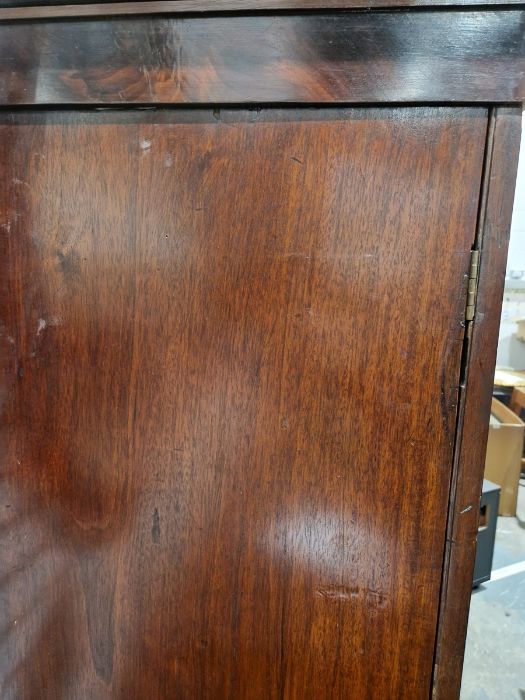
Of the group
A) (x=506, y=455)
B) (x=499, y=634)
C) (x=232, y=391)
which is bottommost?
(x=499, y=634)

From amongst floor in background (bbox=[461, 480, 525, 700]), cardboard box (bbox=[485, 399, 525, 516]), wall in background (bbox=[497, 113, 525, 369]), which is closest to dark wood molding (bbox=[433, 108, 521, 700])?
floor in background (bbox=[461, 480, 525, 700])

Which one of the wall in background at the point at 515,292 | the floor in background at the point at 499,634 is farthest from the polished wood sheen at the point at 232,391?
the wall in background at the point at 515,292

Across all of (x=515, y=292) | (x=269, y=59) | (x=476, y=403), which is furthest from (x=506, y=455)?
(x=269, y=59)

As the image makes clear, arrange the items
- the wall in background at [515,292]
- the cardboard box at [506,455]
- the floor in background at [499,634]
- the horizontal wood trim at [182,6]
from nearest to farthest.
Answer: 1. the horizontal wood trim at [182,6]
2. the floor in background at [499,634]
3. the cardboard box at [506,455]
4. the wall in background at [515,292]

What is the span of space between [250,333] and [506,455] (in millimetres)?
2392

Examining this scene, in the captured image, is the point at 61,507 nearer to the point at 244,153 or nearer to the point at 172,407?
the point at 172,407

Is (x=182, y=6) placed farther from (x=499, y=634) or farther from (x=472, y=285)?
(x=499, y=634)

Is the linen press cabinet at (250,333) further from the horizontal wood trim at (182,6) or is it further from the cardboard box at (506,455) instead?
the cardboard box at (506,455)

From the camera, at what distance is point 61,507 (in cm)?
63

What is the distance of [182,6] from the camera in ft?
1.66

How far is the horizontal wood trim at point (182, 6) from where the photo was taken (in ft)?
1.55

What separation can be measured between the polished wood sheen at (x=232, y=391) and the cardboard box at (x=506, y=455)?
2155 mm

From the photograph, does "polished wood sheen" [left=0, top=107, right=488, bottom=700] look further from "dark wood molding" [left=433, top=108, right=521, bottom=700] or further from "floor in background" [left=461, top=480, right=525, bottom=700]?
"floor in background" [left=461, top=480, right=525, bottom=700]

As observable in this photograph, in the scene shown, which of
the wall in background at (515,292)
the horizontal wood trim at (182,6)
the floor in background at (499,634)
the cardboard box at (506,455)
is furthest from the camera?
the wall in background at (515,292)
